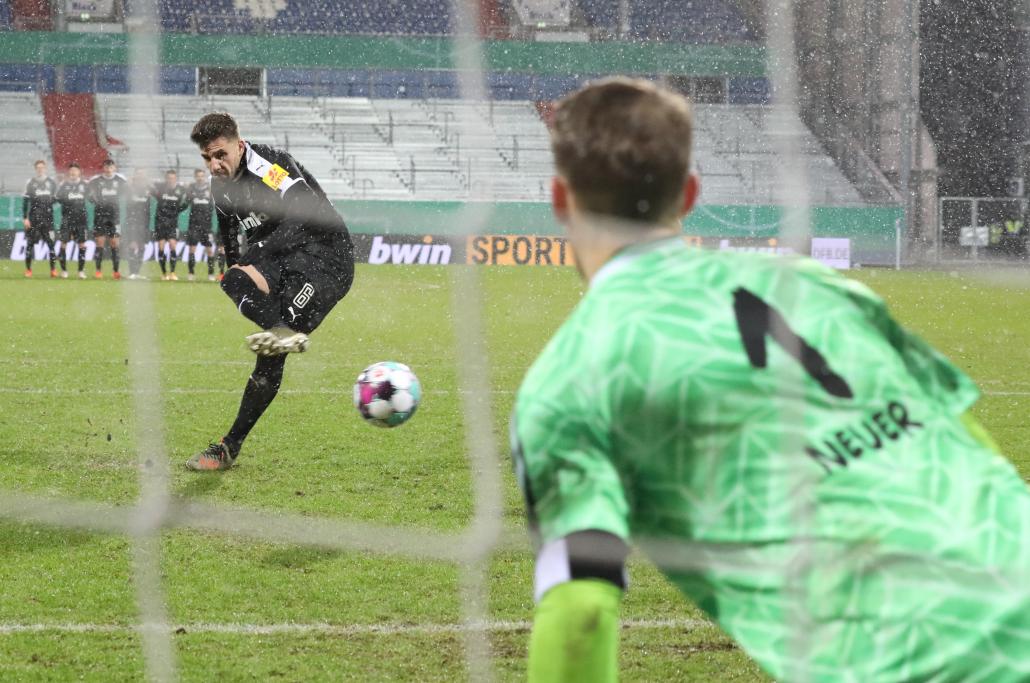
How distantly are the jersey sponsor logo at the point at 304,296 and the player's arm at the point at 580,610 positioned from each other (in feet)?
14.1

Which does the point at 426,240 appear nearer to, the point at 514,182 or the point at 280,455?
the point at 514,182

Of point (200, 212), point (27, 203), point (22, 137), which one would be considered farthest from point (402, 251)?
point (22, 137)

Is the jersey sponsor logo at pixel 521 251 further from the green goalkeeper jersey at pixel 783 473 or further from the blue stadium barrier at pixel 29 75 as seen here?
the green goalkeeper jersey at pixel 783 473

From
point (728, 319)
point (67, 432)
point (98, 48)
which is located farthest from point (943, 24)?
point (728, 319)

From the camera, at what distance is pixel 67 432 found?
20.8 feet

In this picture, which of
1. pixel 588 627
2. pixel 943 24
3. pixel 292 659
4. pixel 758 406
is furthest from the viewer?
pixel 943 24

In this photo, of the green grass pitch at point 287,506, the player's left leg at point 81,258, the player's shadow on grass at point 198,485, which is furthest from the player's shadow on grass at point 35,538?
the player's left leg at point 81,258

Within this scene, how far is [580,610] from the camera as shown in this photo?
1.20 metres

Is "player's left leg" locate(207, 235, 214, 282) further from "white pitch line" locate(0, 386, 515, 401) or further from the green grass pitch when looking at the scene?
"white pitch line" locate(0, 386, 515, 401)

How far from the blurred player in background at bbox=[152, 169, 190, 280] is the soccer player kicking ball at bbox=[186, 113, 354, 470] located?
23.8 ft

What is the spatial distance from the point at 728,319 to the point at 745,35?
4.43 m

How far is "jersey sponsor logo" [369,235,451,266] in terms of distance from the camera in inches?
768

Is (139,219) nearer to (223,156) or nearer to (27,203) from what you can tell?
(27,203)

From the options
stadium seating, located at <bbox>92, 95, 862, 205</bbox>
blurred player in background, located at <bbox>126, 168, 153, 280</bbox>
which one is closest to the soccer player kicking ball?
stadium seating, located at <bbox>92, 95, 862, 205</bbox>
